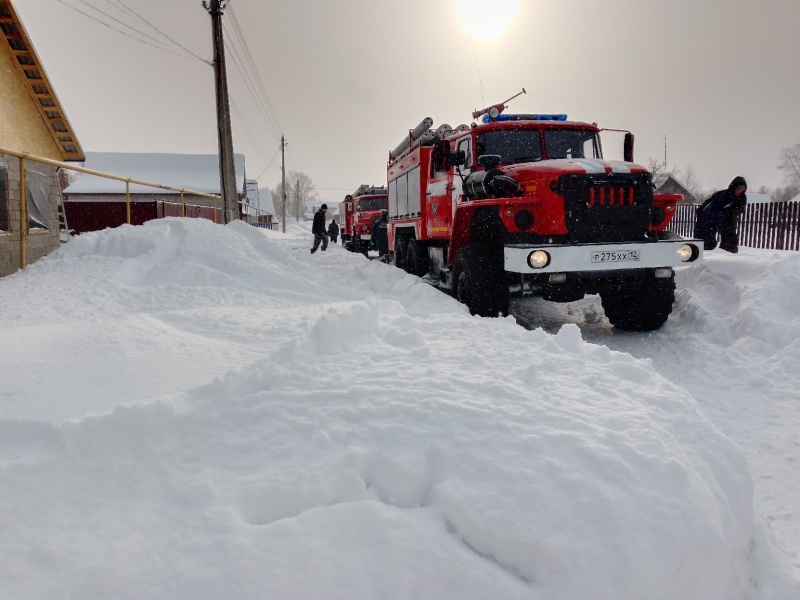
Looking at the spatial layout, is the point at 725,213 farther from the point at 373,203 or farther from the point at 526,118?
the point at 373,203

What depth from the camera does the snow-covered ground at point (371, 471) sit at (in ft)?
5.97

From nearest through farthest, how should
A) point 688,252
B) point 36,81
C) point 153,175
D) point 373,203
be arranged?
point 688,252 < point 36,81 < point 373,203 < point 153,175

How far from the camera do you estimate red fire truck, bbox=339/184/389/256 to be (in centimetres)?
2147

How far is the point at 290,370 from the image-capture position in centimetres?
327

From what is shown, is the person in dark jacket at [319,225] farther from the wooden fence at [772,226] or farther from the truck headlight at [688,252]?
the truck headlight at [688,252]

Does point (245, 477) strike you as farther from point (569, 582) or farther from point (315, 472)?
point (569, 582)

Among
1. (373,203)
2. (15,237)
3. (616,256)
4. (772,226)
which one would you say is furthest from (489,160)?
(373,203)

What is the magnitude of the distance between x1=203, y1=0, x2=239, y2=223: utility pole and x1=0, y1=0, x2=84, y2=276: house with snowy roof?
15.9 ft

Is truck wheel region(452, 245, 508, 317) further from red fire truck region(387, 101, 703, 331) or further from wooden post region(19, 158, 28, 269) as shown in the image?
wooden post region(19, 158, 28, 269)

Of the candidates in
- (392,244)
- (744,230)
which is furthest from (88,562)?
(744,230)

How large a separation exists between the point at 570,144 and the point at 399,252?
14.4 feet

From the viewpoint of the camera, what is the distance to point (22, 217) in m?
7.39

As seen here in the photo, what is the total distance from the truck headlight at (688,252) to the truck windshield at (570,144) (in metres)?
1.92

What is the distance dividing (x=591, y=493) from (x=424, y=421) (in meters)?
0.81
